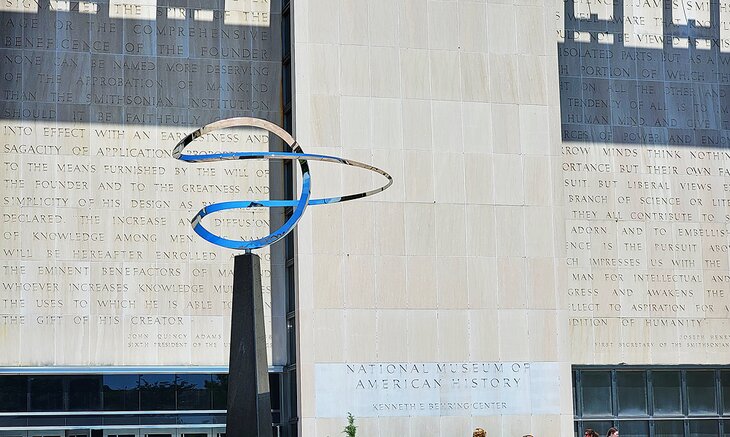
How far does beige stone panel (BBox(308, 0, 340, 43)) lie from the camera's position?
3069cm

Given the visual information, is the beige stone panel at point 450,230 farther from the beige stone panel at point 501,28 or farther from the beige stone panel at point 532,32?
the beige stone panel at point 532,32

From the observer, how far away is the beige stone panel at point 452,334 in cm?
3036

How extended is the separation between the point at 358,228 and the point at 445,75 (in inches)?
179

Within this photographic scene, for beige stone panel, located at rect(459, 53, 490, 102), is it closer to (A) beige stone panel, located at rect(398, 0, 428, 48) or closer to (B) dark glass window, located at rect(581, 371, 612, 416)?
(A) beige stone panel, located at rect(398, 0, 428, 48)

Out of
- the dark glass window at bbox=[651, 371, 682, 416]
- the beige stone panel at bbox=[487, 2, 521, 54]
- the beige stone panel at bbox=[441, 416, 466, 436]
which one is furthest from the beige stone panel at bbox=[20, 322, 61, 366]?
the dark glass window at bbox=[651, 371, 682, 416]

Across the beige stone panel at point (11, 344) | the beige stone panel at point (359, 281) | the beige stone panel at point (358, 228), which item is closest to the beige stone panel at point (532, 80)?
the beige stone panel at point (358, 228)

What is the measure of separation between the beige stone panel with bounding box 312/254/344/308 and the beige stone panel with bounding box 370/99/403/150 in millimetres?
2928

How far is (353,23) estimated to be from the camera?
31.0 m

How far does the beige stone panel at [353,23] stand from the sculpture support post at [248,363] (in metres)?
10.2

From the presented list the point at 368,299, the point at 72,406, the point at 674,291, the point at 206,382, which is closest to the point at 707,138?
the point at 674,291

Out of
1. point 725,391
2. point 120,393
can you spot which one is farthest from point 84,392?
point 725,391

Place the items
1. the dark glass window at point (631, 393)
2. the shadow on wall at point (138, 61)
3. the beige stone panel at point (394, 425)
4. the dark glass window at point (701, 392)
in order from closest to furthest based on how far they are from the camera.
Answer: the beige stone panel at point (394, 425) → the shadow on wall at point (138, 61) → the dark glass window at point (631, 393) → the dark glass window at point (701, 392)

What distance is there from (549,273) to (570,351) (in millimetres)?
2083

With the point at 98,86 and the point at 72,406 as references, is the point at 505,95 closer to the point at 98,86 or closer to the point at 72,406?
the point at 98,86
